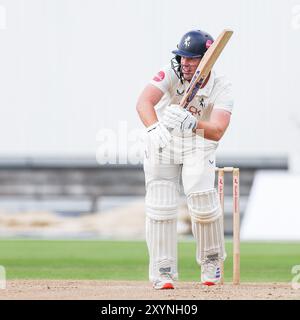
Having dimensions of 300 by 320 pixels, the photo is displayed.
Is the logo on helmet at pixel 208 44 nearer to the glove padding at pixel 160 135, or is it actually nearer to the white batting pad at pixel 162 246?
the glove padding at pixel 160 135

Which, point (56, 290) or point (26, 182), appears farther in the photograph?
point (26, 182)

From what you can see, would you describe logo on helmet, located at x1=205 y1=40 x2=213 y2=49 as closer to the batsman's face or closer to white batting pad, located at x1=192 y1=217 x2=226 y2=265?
the batsman's face

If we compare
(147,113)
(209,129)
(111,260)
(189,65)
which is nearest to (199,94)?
(189,65)

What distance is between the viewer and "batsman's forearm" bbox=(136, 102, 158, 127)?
7883mm

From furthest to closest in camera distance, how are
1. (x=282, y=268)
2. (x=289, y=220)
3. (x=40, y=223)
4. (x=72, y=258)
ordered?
(x=40, y=223)
(x=289, y=220)
(x=72, y=258)
(x=282, y=268)

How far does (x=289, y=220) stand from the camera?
21.2m

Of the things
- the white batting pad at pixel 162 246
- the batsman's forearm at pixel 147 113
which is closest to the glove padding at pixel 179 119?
the batsman's forearm at pixel 147 113

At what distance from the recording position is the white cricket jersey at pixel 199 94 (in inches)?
319

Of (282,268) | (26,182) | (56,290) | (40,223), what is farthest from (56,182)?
(56,290)

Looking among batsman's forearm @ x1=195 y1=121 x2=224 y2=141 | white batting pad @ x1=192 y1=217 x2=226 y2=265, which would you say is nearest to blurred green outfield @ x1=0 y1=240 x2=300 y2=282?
white batting pad @ x1=192 y1=217 x2=226 y2=265

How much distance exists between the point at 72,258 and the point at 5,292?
6458 millimetres

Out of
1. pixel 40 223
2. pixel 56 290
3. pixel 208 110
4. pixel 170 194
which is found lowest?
pixel 40 223

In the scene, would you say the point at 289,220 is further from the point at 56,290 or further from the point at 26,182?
the point at 56,290

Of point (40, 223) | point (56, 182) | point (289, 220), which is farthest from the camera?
point (56, 182)
